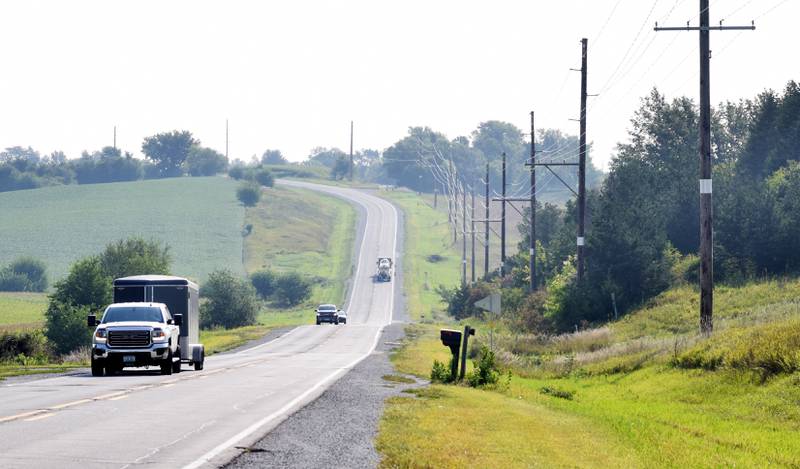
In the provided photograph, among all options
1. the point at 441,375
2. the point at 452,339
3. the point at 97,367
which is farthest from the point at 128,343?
the point at 452,339

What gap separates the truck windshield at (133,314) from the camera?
34188mm

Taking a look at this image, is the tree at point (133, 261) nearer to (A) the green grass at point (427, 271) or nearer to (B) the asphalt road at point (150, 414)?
(A) the green grass at point (427, 271)

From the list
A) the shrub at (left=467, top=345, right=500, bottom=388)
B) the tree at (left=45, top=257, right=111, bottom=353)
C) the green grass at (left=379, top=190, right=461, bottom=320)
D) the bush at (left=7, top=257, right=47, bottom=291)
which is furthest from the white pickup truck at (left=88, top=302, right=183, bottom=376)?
the bush at (left=7, top=257, right=47, bottom=291)

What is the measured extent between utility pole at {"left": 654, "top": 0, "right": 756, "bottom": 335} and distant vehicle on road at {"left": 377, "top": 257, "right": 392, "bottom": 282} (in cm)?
12248

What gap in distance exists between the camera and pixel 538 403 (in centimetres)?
2789

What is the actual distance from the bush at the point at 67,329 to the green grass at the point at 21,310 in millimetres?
12633

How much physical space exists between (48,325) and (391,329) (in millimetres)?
24575

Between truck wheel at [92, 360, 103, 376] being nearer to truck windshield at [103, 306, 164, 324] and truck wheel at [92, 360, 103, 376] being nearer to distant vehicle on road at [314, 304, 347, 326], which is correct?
truck windshield at [103, 306, 164, 324]

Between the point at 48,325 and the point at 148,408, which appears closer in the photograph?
the point at 148,408

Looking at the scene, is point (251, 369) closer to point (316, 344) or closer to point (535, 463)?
point (535, 463)

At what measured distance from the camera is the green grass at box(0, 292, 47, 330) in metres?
98.0

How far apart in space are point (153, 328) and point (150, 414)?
46.8 feet

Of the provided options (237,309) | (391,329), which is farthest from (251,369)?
(237,309)

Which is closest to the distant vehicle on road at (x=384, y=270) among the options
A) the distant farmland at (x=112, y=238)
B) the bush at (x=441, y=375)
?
the distant farmland at (x=112, y=238)
